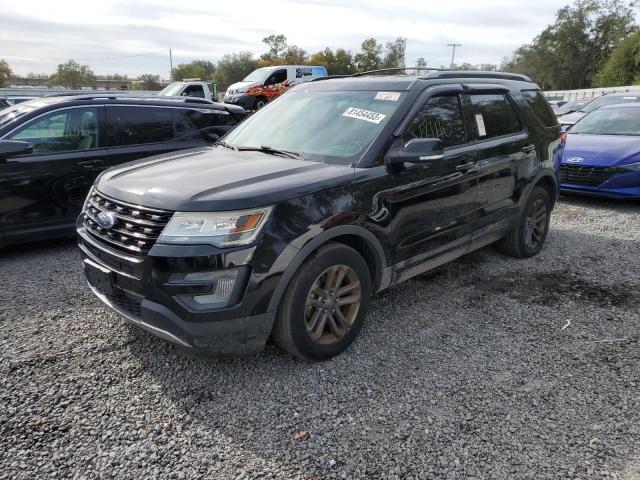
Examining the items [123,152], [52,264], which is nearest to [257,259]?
[52,264]

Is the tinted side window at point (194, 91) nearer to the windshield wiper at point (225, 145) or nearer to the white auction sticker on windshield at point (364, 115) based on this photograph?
the windshield wiper at point (225, 145)

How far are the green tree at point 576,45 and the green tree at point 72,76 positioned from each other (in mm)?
60223

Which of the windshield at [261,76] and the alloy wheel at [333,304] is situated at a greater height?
the windshield at [261,76]

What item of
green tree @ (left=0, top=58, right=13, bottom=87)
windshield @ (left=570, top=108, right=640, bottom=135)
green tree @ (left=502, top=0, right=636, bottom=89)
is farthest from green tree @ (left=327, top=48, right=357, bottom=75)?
windshield @ (left=570, top=108, right=640, bottom=135)

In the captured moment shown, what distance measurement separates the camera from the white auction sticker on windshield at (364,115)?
3438 mm

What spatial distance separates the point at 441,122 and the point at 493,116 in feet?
2.82

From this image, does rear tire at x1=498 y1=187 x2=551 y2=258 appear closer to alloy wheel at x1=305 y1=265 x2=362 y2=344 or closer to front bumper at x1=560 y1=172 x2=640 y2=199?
alloy wheel at x1=305 y1=265 x2=362 y2=344

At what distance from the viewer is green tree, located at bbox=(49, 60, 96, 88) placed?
65125mm

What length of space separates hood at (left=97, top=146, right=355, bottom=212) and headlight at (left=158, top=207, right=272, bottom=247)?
4 centimetres

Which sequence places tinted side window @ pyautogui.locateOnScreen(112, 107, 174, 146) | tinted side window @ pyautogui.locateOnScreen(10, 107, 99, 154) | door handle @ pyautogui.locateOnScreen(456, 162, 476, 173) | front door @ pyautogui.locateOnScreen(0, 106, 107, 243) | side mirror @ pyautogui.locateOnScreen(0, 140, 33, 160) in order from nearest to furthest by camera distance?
door handle @ pyautogui.locateOnScreen(456, 162, 476, 173) < side mirror @ pyautogui.locateOnScreen(0, 140, 33, 160) < front door @ pyautogui.locateOnScreen(0, 106, 107, 243) < tinted side window @ pyautogui.locateOnScreen(10, 107, 99, 154) < tinted side window @ pyautogui.locateOnScreen(112, 107, 174, 146)

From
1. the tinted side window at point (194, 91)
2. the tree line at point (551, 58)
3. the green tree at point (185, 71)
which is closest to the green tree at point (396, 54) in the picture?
the tree line at point (551, 58)

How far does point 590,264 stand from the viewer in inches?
199

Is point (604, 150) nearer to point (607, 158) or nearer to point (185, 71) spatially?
point (607, 158)

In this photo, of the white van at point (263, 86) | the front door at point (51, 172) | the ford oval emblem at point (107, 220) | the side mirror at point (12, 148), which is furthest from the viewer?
the white van at point (263, 86)
